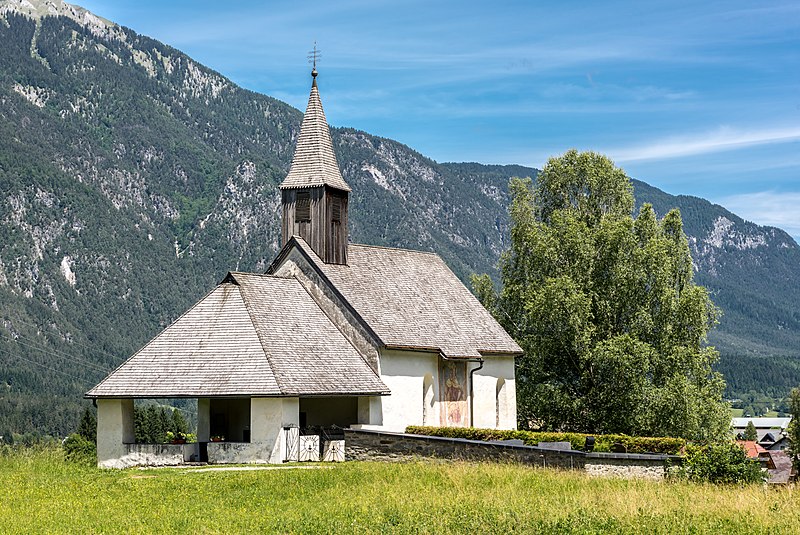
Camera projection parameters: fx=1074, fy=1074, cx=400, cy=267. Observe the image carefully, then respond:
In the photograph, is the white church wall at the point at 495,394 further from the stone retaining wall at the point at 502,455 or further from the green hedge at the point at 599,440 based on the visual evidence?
the stone retaining wall at the point at 502,455

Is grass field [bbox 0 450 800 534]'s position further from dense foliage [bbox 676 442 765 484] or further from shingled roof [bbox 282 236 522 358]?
shingled roof [bbox 282 236 522 358]

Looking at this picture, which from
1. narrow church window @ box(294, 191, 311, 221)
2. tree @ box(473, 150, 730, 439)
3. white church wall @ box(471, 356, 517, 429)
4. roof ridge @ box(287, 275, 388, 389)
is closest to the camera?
roof ridge @ box(287, 275, 388, 389)

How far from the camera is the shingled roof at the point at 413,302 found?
42.2 m

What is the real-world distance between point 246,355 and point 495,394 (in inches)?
573

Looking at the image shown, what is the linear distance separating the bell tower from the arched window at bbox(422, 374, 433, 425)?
604cm

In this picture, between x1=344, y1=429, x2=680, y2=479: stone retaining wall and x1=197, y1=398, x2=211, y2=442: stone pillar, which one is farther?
x1=197, y1=398, x2=211, y2=442: stone pillar

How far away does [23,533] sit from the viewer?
Answer: 18.5 metres

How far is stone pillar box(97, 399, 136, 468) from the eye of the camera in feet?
119

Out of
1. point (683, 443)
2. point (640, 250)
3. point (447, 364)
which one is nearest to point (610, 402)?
point (640, 250)

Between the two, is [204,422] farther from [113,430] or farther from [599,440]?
[599,440]

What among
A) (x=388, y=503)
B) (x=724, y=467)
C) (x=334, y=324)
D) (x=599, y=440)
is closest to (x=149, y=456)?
(x=334, y=324)

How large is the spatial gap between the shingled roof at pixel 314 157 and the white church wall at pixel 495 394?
10041mm

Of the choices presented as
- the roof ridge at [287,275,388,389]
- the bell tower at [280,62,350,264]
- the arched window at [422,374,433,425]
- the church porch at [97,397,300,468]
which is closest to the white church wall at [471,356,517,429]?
the arched window at [422,374,433,425]

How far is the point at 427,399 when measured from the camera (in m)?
42.8
